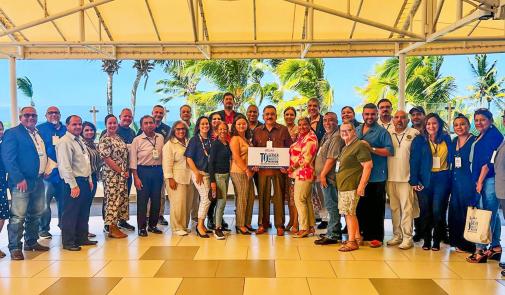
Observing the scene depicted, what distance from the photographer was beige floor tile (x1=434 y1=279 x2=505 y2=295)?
376 cm

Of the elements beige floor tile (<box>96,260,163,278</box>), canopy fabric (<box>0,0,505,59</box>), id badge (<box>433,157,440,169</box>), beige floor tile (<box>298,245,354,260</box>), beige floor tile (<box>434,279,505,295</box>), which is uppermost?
canopy fabric (<box>0,0,505,59</box>)

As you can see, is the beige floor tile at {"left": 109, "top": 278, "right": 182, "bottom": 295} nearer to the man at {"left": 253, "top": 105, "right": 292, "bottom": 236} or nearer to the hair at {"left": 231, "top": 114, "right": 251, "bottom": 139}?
the man at {"left": 253, "top": 105, "right": 292, "bottom": 236}

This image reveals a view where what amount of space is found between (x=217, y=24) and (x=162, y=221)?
145 inches

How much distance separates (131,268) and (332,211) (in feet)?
8.04

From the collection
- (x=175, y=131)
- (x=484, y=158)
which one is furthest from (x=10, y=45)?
(x=484, y=158)

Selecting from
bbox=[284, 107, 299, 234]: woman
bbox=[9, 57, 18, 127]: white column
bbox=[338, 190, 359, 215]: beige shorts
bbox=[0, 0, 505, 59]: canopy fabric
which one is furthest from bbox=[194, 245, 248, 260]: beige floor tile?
bbox=[9, 57, 18, 127]: white column

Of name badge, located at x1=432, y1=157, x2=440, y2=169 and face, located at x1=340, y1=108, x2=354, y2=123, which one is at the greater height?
face, located at x1=340, y1=108, x2=354, y2=123

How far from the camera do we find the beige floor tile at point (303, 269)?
4180 millimetres

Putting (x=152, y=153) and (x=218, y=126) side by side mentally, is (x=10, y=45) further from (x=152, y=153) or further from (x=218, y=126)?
(x=218, y=126)

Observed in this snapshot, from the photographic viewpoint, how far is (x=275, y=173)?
18.6 feet

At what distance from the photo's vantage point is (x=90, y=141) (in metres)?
5.41

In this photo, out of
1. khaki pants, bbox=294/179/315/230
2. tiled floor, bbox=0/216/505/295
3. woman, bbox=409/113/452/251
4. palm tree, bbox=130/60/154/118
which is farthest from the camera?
palm tree, bbox=130/60/154/118

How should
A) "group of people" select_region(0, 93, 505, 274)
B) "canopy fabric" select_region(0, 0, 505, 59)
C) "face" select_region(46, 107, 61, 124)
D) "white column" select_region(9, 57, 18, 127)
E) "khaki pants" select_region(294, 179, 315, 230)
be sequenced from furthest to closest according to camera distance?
"white column" select_region(9, 57, 18, 127), "canopy fabric" select_region(0, 0, 505, 59), "face" select_region(46, 107, 61, 124), "khaki pants" select_region(294, 179, 315, 230), "group of people" select_region(0, 93, 505, 274)

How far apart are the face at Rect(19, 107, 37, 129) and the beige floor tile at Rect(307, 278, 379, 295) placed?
141 inches
